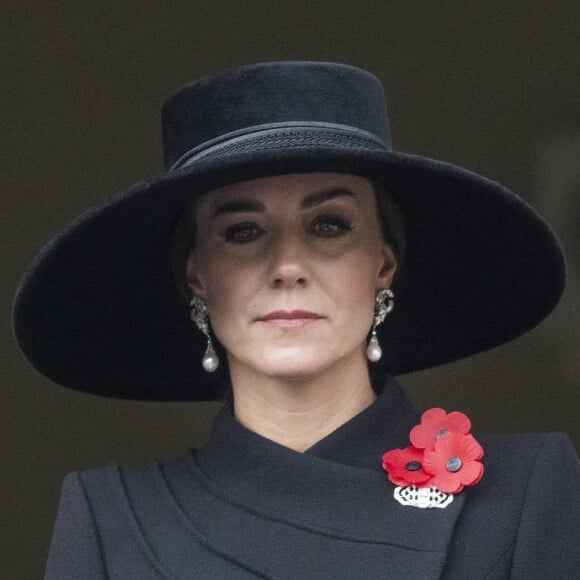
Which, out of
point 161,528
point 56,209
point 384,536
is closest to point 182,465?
point 161,528

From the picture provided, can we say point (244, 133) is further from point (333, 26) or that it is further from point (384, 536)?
point (333, 26)

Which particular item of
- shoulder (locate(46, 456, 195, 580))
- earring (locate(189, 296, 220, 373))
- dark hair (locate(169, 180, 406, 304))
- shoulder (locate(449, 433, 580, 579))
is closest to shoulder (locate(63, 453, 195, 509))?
shoulder (locate(46, 456, 195, 580))

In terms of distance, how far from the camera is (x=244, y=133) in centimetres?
257

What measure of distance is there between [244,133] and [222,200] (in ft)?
0.36

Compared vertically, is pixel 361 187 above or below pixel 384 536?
above

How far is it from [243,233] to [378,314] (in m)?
0.24

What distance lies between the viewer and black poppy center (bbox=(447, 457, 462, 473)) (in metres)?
2.55

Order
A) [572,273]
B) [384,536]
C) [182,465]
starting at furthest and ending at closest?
[572,273]
[182,465]
[384,536]

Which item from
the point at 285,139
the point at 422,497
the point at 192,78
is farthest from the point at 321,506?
the point at 192,78

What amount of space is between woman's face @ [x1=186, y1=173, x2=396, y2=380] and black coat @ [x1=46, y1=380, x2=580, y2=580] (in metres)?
0.13

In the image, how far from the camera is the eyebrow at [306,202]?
2586mm

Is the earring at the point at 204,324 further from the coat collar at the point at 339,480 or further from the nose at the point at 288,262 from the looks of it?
the nose at the point at 288,262

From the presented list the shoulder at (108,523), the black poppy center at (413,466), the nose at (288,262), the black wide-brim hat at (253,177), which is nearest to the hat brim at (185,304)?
the black wide-brim hat at (253,177)

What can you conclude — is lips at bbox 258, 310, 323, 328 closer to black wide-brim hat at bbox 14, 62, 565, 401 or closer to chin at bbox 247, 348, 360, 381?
chin at bbox 247, 348, 360, 381
